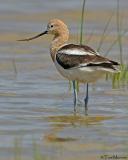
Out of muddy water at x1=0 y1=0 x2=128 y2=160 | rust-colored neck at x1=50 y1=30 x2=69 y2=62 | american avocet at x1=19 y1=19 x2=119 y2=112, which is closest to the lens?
muddy water at x1=0 y1=0 x2=128 y2=160

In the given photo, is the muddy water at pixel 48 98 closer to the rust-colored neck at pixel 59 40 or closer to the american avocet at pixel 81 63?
the american avocet at pixel 81 63

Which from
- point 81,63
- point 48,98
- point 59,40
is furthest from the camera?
point 59,40

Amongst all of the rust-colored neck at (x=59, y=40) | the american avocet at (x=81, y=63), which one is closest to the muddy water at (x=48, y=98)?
the american avocet at (x=81, y=63)

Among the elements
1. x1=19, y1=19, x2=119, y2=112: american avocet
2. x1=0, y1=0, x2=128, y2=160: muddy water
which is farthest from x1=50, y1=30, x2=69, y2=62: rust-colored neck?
x1=0, y1=0, x2=128, y2=160: muddy water

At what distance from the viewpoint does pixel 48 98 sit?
10695 millimetres

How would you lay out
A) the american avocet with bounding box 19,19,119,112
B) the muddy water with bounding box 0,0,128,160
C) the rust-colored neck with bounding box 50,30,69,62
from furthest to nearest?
the rust-colored neck with bounding box 50,30,69,62 → the american avocet with bounding box 19,19,119,112 → the muddy water with bounding box 0,0,128,160

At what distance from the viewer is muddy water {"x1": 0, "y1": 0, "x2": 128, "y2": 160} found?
8297 millimetres

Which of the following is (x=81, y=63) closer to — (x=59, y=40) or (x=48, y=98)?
(x=48, y=98)

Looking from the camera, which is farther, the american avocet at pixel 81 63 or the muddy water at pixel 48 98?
the american avocet at pixel 81 63

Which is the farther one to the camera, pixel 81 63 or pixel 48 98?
pixel 48 98

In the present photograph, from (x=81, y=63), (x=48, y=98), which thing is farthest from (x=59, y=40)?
(x=81, y=63)

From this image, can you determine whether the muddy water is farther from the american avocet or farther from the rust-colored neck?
the rust-colored neck

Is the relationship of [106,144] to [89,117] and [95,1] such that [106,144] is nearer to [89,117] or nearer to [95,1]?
[89,117]

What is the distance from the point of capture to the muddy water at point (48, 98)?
8297 mm
